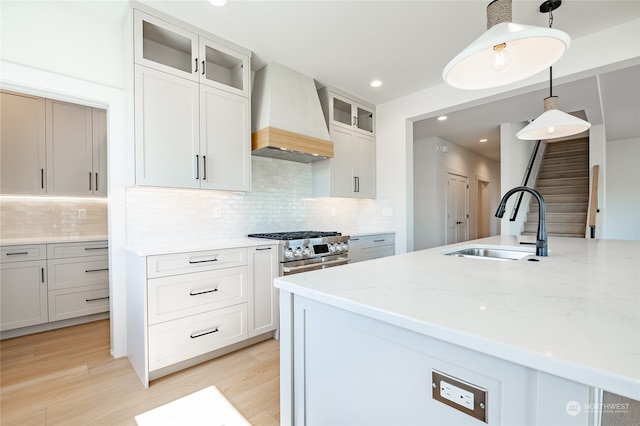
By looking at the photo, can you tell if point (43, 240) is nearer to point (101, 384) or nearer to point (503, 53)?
point (101, 384)

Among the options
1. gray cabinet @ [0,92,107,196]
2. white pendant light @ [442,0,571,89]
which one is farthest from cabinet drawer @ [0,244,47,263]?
white pendant light @ [442,0,571,89]

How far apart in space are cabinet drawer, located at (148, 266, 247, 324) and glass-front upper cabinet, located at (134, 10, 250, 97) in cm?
162

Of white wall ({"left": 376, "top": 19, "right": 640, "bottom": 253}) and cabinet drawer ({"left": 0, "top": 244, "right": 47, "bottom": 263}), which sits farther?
cabinet drawer ({"left": 0, "top": 244, "right": 47, "bottom": 263})

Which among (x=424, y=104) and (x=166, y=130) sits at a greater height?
(x=424, y=104)

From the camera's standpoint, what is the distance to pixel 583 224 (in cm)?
508

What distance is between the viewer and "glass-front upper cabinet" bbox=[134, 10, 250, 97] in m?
2.28

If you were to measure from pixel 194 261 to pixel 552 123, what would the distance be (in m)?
2.66

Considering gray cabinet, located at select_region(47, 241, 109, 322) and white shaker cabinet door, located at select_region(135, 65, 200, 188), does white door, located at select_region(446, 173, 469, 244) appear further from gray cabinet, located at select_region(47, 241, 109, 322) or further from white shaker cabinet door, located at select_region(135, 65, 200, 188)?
gray cabinet, located at select_region(47, 241, 109, 322)

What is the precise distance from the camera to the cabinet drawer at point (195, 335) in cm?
206

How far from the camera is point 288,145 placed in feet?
9.74

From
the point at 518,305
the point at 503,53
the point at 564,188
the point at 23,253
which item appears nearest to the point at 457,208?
the point at 564,188

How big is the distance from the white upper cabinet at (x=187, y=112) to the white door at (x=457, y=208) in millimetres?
4797

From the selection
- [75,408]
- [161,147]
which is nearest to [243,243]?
[161,147]

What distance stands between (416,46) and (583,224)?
181 inches
